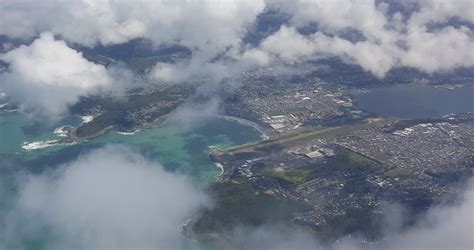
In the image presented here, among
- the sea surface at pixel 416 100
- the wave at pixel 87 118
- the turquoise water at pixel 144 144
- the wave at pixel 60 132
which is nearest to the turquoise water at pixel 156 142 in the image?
the turquoise water at pixel 144 144

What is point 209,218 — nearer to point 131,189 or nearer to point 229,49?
point 131,189

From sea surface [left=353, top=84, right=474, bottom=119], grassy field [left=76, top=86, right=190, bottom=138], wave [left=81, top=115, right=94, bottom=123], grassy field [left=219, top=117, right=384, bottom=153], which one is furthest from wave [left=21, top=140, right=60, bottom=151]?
sea surface [left=353, top=84, right=474, bottom=119]

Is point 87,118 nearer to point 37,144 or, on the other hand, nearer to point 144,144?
point 37,144

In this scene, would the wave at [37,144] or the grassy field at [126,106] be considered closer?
the wave at [37,144]

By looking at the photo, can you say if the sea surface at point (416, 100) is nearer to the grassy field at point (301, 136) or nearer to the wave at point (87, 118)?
the grassy field at point (301, 136)

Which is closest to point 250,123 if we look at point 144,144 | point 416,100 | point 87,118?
point 144,144

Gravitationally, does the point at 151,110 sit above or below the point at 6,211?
above

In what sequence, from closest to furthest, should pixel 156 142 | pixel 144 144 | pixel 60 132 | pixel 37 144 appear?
pixel 37 144
pixel 144 144
pixel 156 142
pixel 60 132

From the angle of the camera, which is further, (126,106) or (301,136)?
(126,106)

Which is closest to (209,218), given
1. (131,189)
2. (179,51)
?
(131,189)
